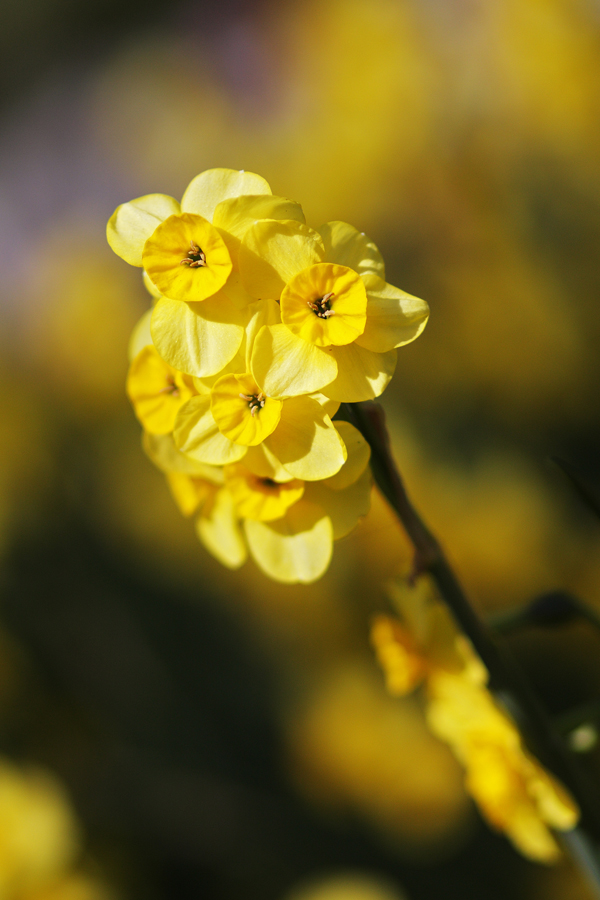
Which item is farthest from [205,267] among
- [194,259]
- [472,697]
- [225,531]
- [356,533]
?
[356,533]

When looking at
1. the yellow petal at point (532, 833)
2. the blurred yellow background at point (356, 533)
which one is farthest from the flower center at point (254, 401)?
the blurred yellow background at point (356, 533)

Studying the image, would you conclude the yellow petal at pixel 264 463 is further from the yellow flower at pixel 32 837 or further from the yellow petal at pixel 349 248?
the yellow flower at pixel 32 837

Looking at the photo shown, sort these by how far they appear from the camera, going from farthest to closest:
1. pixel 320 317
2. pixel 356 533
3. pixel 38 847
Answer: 1. pixel 356 533
2. pixel 38 847
3. pixel 320 317

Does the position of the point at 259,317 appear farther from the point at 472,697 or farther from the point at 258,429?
the point at 472,697

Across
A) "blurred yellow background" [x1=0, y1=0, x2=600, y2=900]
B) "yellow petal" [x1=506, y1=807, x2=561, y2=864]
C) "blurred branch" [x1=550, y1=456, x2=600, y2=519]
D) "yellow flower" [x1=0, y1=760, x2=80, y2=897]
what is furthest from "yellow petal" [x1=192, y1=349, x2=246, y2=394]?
"yellow flower" [x1=0, y1=760, x2=80, y2=897]

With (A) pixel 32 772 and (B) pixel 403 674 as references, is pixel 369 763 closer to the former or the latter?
(A) pixel 32 772

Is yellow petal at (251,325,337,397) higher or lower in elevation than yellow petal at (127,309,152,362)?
lower

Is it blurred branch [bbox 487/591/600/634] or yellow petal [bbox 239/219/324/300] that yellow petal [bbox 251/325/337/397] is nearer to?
yellow petal [bbox 239/219/324/300]
